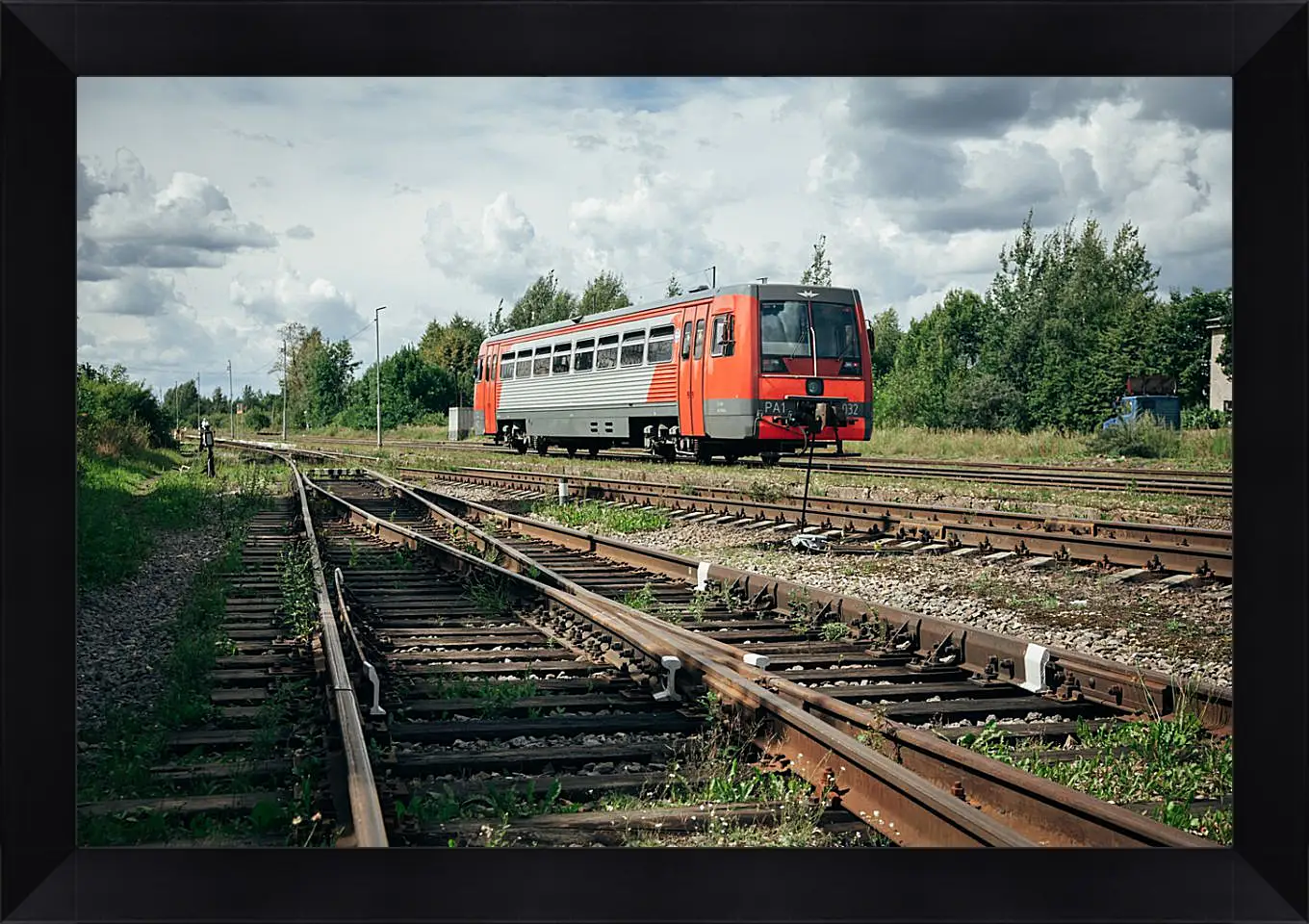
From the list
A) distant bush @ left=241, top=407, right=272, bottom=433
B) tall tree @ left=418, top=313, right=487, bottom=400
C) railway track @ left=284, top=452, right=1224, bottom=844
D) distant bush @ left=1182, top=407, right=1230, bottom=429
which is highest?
tall tree @ left=418, top=313, right=487, bottom=400

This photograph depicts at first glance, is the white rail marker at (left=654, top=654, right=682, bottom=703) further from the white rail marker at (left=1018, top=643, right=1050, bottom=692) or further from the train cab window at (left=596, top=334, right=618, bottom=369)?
the train cab window at (left=596, top=334, right=618, bottom=369)

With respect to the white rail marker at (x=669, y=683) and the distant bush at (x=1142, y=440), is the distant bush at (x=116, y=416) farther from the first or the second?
the distant bush at (x=1142, y=440)

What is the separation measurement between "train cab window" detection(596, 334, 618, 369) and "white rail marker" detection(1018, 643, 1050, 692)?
15.5m

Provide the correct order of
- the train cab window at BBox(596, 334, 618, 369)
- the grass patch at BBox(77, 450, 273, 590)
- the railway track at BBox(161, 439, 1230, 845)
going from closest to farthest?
1. the railway track at BBox(161, 439, 1230, 845)
2. the grass patch at BBox(77, 450, 273, 590)
3. the train cab window at BBox(596, 334, 618, 369)

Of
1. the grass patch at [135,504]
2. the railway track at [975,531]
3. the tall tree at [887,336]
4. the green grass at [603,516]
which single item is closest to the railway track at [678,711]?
the grass patch at [135,504]

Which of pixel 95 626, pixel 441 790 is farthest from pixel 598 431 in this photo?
pixel 441 790

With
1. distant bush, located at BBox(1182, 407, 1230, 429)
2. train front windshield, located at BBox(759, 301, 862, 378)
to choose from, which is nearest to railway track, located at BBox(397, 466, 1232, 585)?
train front windshield, located at BBox(759, 301, 862, 378)

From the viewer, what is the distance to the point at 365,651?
566 cm

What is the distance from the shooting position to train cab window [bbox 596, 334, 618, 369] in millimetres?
20031

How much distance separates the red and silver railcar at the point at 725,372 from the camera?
1616 cm

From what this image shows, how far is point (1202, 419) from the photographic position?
2356 centimetres
